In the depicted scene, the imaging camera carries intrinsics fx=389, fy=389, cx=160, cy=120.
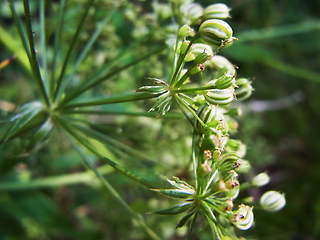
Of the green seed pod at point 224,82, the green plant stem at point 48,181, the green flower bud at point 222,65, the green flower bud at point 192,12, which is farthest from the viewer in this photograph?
the green plant stem at point 48,181

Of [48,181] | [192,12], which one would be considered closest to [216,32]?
[192,12]

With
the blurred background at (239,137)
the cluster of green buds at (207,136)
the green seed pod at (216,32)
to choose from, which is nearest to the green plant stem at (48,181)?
the blurred background at (239,137)

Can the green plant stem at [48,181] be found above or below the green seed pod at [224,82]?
above

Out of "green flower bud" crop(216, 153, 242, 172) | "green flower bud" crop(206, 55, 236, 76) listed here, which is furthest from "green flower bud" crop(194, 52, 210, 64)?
"green flower bud" crop(216, 153, 242, 172)

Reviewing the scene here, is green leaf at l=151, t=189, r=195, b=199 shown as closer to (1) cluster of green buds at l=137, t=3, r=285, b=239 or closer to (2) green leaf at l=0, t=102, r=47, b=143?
(1) cluster of green buds at l=137, t=3, r=285, b=239

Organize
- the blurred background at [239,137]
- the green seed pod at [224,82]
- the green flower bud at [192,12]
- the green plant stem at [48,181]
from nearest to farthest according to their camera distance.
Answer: the green seed pod at [224,82] → the green flower bud at [192,12] → the green plant stem at [48,181] → the blurred background at [239,137]

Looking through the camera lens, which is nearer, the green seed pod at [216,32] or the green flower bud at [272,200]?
the green seed pod at [216,32]

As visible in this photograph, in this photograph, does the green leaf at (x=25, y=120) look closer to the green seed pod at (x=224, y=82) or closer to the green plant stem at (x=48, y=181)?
the green seed pod at (x=224, y=82)
